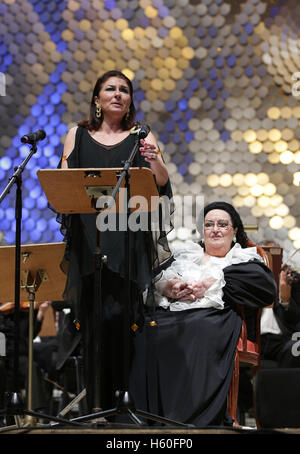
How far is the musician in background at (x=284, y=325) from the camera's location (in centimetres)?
492

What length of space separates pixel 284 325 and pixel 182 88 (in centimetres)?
344

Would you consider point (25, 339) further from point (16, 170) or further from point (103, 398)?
point (16, 170)

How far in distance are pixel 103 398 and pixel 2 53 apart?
5.46m

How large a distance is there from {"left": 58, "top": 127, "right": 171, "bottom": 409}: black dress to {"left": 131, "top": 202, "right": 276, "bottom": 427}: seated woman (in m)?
0.18

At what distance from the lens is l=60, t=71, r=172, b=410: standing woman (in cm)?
335

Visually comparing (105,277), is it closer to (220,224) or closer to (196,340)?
(196,340)

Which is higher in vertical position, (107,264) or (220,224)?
(220,224)

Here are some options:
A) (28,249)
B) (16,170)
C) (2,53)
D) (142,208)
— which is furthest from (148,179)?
(2,53)

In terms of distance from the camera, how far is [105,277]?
3.41m

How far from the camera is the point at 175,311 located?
3719 mm
